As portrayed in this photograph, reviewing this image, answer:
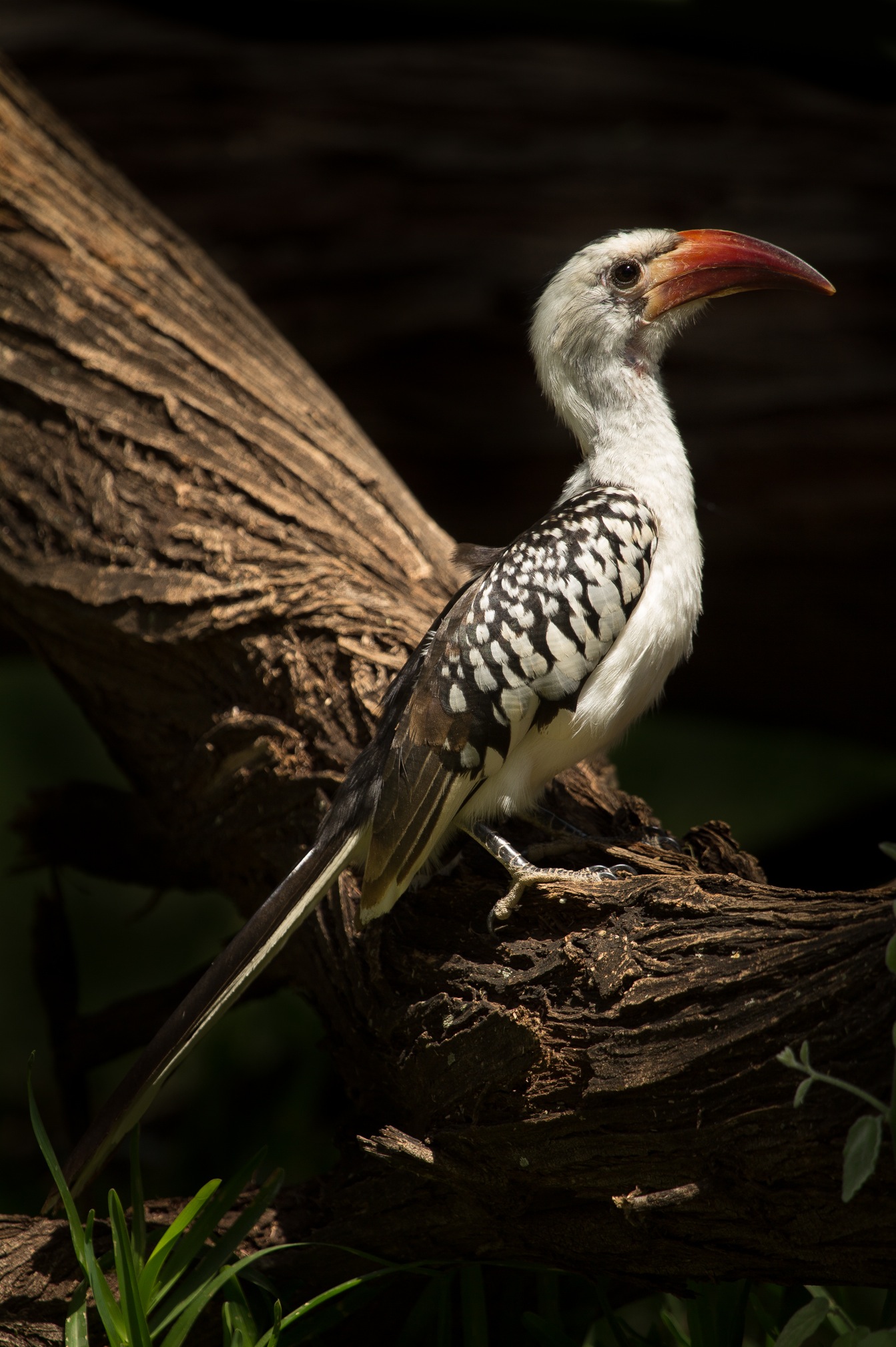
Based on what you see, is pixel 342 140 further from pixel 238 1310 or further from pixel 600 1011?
pixel 238 1310

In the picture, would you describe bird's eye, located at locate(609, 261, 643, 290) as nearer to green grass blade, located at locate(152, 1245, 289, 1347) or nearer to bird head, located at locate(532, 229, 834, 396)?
bird head, located at locate(532, 229, 834, 396)

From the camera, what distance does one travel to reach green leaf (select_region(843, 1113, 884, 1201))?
4.75ft

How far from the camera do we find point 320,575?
3.18 m

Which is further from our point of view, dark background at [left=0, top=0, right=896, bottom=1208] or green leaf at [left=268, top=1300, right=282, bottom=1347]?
dark background at [left=0, top=0, right=896, bottom=1208]

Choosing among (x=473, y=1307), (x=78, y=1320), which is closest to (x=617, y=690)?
(x=473, y=1307)

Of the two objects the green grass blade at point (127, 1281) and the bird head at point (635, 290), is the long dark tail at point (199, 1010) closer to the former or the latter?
the green grass blade at point (127, 1281)

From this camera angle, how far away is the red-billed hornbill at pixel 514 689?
238cm

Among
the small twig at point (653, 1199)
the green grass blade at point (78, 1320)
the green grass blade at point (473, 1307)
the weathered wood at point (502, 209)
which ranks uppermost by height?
the weathered wood at point (502, 209)

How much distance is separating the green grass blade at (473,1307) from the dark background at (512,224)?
2.33 metres

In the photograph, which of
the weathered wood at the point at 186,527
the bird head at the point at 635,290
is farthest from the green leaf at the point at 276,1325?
the bird head at the point at 635,290

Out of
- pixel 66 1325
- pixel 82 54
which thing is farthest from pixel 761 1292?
pixel 82 54

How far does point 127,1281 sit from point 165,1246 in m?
0.12

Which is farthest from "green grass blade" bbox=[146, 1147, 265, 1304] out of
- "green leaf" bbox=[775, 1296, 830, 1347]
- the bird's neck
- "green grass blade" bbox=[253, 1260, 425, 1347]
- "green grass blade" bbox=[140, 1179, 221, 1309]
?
the bird's neck

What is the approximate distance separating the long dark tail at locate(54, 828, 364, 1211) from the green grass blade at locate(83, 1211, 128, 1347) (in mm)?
160
